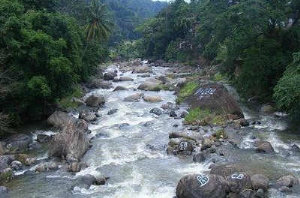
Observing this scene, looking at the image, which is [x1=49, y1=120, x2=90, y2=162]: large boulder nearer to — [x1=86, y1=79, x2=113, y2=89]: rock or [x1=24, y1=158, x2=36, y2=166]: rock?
[x1=24, y1=158, x2=36, y2=166]: rock

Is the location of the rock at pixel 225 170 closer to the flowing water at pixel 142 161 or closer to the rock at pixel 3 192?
the flowing water at pixel 142 161

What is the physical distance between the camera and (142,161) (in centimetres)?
2178

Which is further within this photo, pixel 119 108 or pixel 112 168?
pixel 119 108

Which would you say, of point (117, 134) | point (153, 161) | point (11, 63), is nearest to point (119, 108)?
point (117, 134)

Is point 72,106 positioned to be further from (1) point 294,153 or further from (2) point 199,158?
(1) point 294,153

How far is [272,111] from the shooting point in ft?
102

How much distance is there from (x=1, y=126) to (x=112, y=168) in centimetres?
783

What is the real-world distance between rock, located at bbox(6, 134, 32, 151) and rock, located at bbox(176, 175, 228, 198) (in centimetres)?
1136

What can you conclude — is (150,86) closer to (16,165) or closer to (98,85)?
(98,85)

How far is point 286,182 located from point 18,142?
15.4 meters

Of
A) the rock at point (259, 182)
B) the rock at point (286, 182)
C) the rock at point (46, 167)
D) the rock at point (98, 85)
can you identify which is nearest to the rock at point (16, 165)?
the rock at point (46, 167)

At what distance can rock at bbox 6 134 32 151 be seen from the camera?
23.6 metres

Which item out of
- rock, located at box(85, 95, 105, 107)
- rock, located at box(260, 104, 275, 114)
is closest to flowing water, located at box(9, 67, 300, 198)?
rock, located at box(260, 104, 275, 114)

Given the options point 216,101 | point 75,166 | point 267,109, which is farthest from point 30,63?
point 267,109
